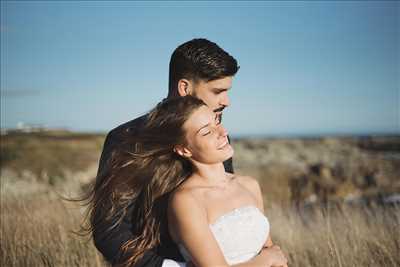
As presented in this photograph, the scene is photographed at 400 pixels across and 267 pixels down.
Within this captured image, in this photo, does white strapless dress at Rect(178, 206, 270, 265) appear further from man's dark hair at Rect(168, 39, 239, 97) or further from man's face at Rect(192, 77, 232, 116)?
man's dark hair at Rect(168, 39, 239, 97)

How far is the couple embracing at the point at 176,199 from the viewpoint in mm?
2467

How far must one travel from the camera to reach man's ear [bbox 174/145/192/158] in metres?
2.68

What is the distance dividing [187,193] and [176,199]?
0.07m

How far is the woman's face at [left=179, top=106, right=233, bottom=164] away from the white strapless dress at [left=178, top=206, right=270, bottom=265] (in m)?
0.32

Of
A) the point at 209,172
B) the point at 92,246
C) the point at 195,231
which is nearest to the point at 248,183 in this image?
the point at 209,172

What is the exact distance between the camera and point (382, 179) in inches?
803

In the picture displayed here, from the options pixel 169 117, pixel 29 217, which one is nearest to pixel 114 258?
pixel 169 117

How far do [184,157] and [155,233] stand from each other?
19.0 inches

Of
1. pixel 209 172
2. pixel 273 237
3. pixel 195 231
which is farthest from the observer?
pixel 273 237

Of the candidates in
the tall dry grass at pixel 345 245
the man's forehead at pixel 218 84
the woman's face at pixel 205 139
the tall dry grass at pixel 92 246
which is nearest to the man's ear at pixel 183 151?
the woman's face at pixel 205 139

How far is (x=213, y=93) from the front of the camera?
338 cm

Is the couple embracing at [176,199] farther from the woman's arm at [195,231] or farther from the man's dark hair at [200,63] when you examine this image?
the man's dark hair at [200,63]

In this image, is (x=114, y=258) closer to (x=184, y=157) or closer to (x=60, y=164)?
(x=184, y=157)

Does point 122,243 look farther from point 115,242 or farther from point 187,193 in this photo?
point 187,193
